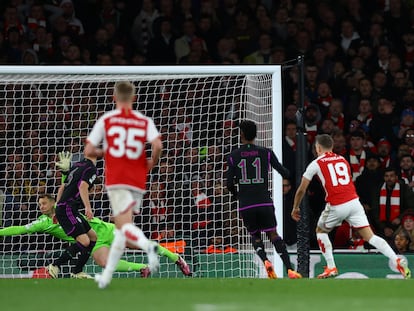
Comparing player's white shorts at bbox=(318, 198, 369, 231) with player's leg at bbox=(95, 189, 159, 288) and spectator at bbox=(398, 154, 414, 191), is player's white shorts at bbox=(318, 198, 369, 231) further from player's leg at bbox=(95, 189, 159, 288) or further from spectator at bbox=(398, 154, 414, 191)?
player's leg at bbox=(95, 189, 159, 288)

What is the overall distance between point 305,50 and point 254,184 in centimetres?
611

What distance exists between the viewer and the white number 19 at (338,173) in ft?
42.0

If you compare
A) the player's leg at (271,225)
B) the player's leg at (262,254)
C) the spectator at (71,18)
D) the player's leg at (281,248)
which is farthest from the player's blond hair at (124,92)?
the spectator at (71,18)

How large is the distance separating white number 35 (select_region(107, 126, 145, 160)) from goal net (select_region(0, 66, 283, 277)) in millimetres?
4837

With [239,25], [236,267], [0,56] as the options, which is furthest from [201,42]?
[236,267]

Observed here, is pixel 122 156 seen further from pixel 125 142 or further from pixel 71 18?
pixel 71 18

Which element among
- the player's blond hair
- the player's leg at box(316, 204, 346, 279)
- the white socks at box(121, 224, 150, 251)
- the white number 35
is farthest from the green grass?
the player's leg at box(316, 204, 346, 279)

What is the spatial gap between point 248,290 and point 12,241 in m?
Answer: 5.79

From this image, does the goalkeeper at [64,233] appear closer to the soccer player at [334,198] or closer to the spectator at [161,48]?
the soccer player at [334,198]

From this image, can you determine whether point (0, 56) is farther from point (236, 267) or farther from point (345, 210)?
point (345, 210)

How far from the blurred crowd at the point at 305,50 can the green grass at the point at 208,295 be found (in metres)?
Result: 5.12

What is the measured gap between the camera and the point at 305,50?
18.1m

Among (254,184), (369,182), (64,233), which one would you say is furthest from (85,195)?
(369,182)

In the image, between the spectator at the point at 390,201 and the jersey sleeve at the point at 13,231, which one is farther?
the spectator at the point at 390,201
